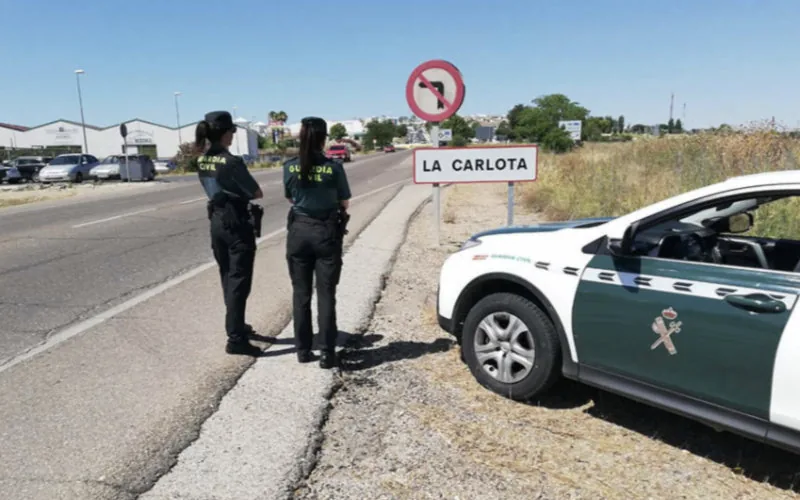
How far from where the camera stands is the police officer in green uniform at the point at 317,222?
4277 millimetres

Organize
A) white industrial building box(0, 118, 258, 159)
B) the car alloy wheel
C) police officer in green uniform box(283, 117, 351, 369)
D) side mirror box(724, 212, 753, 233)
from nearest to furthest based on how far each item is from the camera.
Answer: the car alloy wheel
side mirror box(724, 212, 753, 233)
police officer in green uniform box(283, 117, 351, 369)
white industrial building box(0, 118, 258, 159)

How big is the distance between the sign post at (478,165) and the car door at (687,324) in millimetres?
3717

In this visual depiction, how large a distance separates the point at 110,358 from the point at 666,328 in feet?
13.2

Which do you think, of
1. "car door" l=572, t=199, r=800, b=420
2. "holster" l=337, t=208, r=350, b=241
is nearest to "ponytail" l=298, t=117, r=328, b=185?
"holster" l=337, t=208, r=350, b=241

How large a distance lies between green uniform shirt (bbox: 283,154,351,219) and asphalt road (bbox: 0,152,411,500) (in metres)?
1.27

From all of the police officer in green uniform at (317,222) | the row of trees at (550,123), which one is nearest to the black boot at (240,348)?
the police officer in green uniform at (317,222)

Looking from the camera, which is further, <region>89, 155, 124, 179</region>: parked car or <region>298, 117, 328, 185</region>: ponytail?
<region>89, 155, 124, 179</region>: parked car

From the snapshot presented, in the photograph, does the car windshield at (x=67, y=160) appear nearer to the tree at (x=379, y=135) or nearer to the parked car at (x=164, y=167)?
the parked car at (x=164, y=167)

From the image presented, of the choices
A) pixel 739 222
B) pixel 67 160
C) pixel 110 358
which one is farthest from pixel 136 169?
pixel 739 222

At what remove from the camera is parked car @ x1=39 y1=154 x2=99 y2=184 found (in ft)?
105

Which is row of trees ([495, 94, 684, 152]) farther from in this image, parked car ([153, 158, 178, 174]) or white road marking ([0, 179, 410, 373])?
parked car ([153, 158, 178, 174])

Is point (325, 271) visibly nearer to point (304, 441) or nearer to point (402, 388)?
point (402, 388)

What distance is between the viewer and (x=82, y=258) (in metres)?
8.99

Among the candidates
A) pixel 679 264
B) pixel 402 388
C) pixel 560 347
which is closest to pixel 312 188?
pixel 402 388
